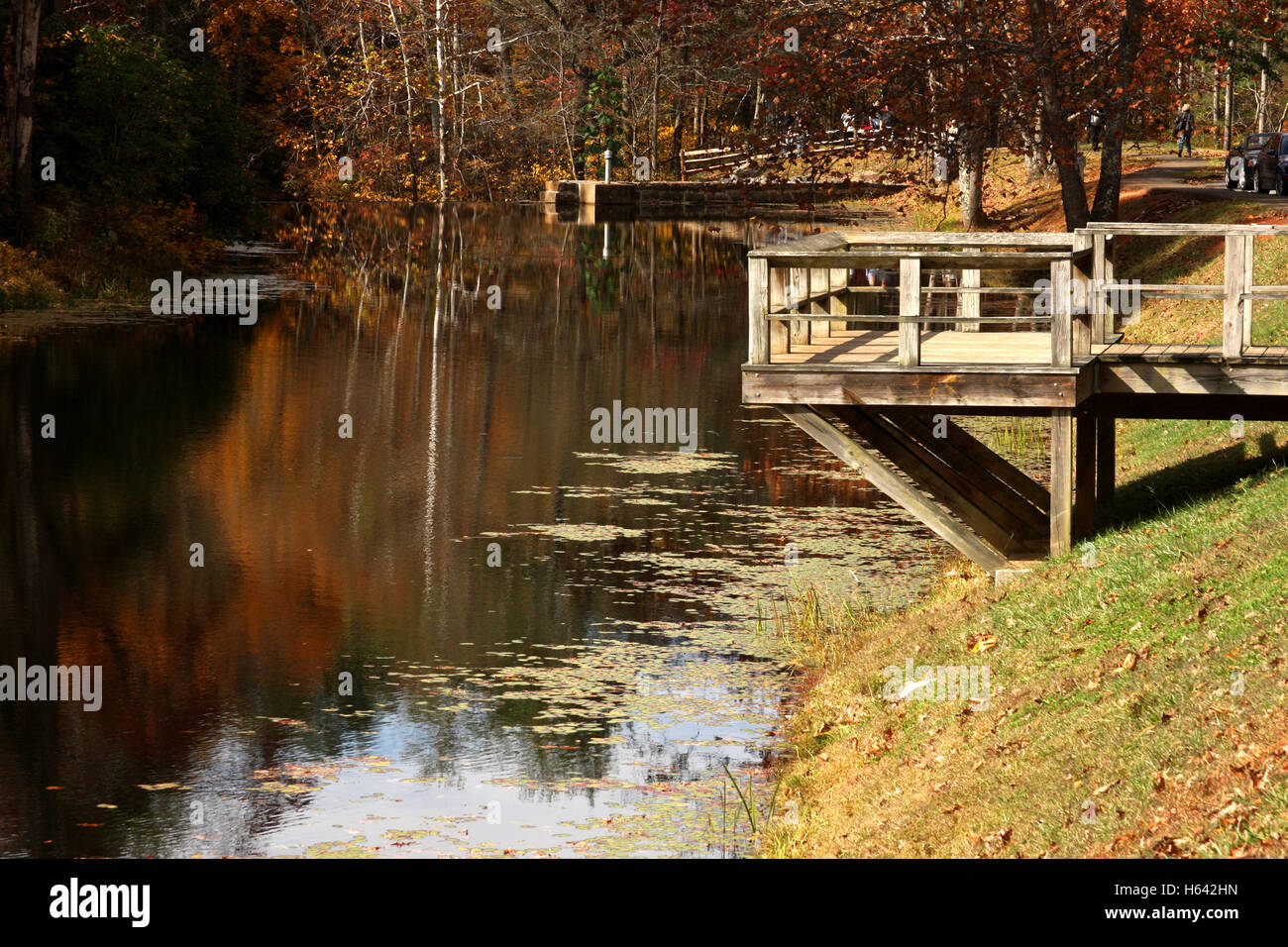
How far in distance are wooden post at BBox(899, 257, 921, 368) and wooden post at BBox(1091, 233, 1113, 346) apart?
64.7 inches

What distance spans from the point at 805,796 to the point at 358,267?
4268cm

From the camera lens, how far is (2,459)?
23.3 meters

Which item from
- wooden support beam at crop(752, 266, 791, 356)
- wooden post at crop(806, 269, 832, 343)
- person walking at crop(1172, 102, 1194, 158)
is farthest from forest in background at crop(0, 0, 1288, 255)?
wooden support beam at crop(752, 266, 791, 356)

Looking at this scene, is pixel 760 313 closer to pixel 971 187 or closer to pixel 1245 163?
pixel 1245 163

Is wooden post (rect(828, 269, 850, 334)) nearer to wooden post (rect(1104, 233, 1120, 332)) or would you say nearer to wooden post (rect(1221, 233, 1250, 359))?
wooden post (rect(1104, 233, 1120, 332))

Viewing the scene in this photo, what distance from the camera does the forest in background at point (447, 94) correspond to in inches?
1379

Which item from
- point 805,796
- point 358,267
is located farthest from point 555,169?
point 805,796

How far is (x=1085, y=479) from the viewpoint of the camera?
15320 millimetres

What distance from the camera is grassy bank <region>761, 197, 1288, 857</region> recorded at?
8.73 metres

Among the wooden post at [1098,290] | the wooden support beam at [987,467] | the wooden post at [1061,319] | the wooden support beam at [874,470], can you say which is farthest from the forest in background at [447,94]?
the wooden support beam at [874,470]

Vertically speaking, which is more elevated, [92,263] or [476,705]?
[92,263]

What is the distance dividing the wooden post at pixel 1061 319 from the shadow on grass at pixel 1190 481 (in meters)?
1.96

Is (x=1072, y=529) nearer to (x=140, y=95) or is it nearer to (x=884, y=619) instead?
(x=884, y=619)

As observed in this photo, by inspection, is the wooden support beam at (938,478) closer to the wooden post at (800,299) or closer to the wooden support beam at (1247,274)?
the wooden post at (800,299)
